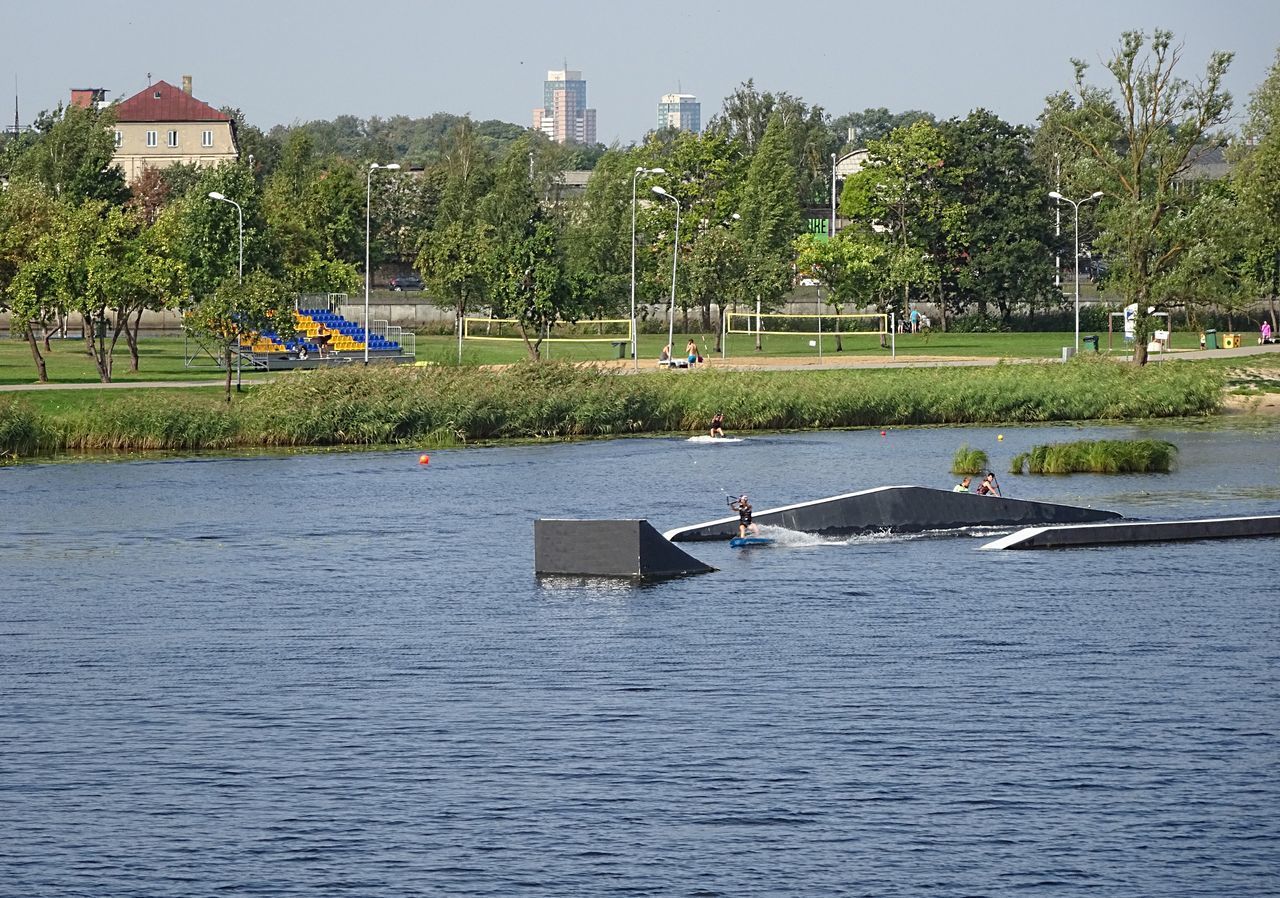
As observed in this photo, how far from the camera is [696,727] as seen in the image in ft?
90.2

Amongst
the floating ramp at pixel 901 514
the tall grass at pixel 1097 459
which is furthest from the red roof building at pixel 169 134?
the floating ramp at pixel 901 514

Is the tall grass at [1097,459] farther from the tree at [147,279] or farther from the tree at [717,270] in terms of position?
the tree at [717,270]

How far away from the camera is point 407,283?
17100cm

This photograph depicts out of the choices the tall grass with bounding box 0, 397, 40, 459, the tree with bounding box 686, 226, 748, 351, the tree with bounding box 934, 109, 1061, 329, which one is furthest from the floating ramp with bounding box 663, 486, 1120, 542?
the tree with bounding box 934, 109, 1061, 329

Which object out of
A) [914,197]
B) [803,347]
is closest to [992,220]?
[914,197]

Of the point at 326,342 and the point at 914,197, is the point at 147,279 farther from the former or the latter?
the point at 914,197

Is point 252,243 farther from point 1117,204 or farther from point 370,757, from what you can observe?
point 370,757

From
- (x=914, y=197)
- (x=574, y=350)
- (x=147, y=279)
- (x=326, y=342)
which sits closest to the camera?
(x=147, y=279)

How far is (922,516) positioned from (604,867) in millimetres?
25116

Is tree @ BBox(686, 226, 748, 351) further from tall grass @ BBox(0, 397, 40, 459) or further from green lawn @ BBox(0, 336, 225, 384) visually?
tall grass @ BBox(0, 397, 40, 459)

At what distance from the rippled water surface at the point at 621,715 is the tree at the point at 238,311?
28340 millimetres

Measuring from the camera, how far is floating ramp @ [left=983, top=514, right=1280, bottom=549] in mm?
43562

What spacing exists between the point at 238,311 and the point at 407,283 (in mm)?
94699

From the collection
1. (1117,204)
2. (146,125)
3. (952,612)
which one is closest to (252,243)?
(1117,204)
